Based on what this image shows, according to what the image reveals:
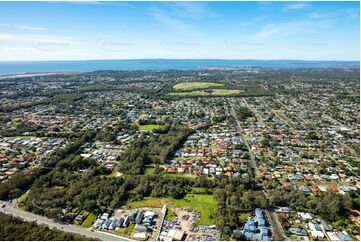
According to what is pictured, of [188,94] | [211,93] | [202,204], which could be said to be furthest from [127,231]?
[211,93]

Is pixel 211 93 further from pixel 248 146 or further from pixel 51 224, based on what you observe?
pixel 51 224

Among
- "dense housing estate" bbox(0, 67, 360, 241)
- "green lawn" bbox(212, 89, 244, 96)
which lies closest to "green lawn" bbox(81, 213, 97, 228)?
"dense housing estate" bbox(0, 67, 360, 241)

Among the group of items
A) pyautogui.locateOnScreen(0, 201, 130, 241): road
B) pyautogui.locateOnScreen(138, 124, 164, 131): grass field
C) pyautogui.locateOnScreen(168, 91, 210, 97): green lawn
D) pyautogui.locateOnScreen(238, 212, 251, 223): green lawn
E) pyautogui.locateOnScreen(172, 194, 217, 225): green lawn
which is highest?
pyautogui.locateOnScreen(168, 91, 210, 97): green lawn

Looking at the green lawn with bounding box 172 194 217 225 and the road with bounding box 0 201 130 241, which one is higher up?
the green lawn with bounding box 172 194 217 225

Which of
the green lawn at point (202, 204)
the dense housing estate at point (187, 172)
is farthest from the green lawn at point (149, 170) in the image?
the green lawn at point (202, 204)

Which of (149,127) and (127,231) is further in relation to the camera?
(149,127)

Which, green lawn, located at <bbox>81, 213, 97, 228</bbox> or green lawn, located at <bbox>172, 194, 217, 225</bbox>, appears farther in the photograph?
green lawn, located at <bbox>172, 194, 217, 225</bbox>

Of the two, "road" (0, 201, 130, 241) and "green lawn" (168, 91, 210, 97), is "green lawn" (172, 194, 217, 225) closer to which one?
"road" (0, 201, 130, 241)
